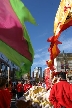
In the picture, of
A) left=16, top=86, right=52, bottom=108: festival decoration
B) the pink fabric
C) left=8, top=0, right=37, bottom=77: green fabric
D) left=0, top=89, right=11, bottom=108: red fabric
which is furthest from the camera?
left=16, top=86, right=52, bottom=108: festival decoration

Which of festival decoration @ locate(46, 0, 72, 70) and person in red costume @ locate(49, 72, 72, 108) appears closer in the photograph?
person in red costume @ locate(49, 72, 72, 108)

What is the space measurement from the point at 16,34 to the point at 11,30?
0.10m

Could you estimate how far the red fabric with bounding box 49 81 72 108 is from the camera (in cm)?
671

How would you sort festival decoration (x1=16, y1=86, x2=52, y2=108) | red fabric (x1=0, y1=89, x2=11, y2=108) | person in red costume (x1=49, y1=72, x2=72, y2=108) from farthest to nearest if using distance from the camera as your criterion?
festival decoration (x1=16, y1=86, x2=52, y2=108), person in red costume (x1=49, y1=72, x2=72, y2=108), red fabric (x1=0, y1=89, x2=11, y2=108)

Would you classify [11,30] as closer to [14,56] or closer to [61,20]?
[14,56]

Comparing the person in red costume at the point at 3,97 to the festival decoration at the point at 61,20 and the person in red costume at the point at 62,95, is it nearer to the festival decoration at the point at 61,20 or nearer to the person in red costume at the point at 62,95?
the person in red costume at the point at 62,95

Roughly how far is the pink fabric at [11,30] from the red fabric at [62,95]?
253 cm

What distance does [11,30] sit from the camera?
4.11m

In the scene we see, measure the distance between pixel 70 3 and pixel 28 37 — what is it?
19.5 feet

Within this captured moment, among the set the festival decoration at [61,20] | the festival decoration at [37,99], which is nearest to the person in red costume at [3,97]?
the festival decoration at [37,99]

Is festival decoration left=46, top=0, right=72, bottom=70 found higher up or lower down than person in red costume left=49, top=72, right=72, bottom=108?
higher up

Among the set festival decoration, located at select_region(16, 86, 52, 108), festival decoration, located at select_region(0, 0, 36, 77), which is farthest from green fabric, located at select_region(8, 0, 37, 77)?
festival decoration, located at select_region(16, 86, 52, 108)

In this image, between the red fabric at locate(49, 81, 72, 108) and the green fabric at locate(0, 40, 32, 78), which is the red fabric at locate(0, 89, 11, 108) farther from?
the red fabric at locate(49, 81, 72, 108)

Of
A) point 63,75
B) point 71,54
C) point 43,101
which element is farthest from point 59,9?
point 71,54
